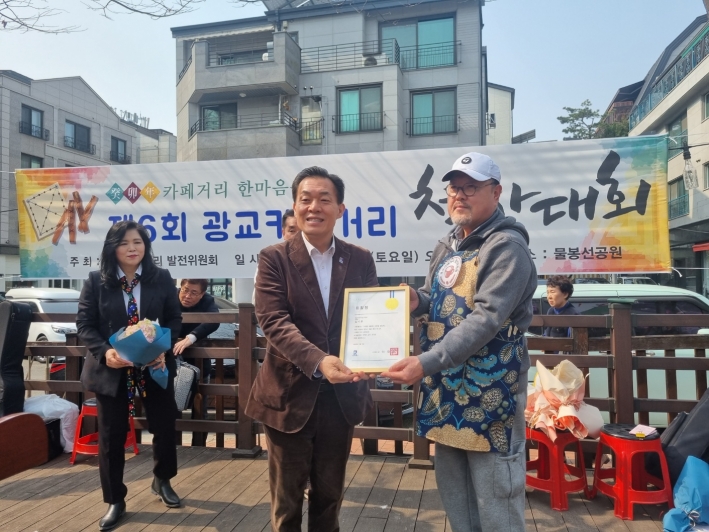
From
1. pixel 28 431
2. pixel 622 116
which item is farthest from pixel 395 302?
pixel 622 116

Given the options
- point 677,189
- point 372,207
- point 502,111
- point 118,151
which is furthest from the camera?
point 118,151

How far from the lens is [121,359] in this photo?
2959mm

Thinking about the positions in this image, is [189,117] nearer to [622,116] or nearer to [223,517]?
[223,517]

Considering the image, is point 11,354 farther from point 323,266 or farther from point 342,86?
point 342,86

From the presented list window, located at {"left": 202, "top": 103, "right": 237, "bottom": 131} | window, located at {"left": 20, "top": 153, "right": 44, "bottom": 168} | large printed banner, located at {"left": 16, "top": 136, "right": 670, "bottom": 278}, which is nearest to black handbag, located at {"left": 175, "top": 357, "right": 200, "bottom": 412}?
large printed banner, located at {"left": 16, "top": 136, "right": 670, "bottom": 278}

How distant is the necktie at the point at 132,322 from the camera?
3.14 m

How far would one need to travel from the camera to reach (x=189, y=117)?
752 inches

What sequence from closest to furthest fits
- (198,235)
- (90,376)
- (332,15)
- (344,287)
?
(344,287) < (90,376) < (198,235) < (332,15)

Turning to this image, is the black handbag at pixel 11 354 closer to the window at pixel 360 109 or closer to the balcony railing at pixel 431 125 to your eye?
the window at pixel 360 109

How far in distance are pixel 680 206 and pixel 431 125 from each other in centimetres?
1279

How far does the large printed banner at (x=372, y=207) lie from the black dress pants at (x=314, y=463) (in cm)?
254

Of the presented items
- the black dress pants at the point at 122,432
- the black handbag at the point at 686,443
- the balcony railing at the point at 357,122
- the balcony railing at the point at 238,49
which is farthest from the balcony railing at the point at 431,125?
the black dress pants at the point at 122,432

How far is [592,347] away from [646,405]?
1.80ft

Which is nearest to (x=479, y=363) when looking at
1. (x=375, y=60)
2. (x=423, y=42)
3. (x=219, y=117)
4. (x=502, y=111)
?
(x=375, y=60)
